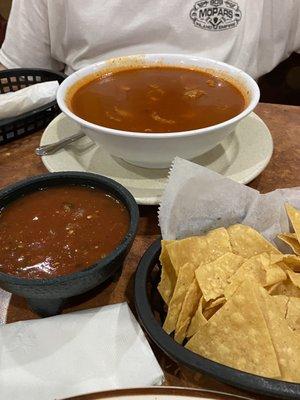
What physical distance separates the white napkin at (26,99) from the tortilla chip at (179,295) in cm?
A: 83

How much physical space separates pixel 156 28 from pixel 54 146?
958 mm

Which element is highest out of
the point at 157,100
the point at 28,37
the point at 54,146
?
the point at 157,100

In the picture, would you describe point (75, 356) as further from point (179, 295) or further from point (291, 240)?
point (291, 240)

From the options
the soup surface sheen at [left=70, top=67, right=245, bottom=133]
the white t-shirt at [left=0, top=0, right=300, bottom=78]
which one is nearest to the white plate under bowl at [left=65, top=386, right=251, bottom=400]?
the soup surface sheen at [left=70, top=67, right=245, bottom=133]

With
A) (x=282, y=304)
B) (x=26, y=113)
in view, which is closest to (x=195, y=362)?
(x=282, y=304)

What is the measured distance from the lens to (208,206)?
101 centimetres

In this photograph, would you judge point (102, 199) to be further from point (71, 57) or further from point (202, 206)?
point (71, 57)

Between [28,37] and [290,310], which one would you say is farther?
[28,37]

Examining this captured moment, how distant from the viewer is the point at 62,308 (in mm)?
983

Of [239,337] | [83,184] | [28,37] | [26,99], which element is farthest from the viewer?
[28,37]

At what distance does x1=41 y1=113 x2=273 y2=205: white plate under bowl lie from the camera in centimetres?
125

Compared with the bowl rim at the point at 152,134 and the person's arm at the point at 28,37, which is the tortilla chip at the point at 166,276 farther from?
the person's arm at the point at 28,37

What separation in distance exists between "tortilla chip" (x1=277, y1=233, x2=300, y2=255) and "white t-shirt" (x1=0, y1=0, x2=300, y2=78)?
1334 millimetres

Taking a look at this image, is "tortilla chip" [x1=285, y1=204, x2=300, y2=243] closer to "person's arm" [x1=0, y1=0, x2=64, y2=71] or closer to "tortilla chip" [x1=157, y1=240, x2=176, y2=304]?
"tortilla chip" [x1=157, y1=240, x2=176, y2=304]
